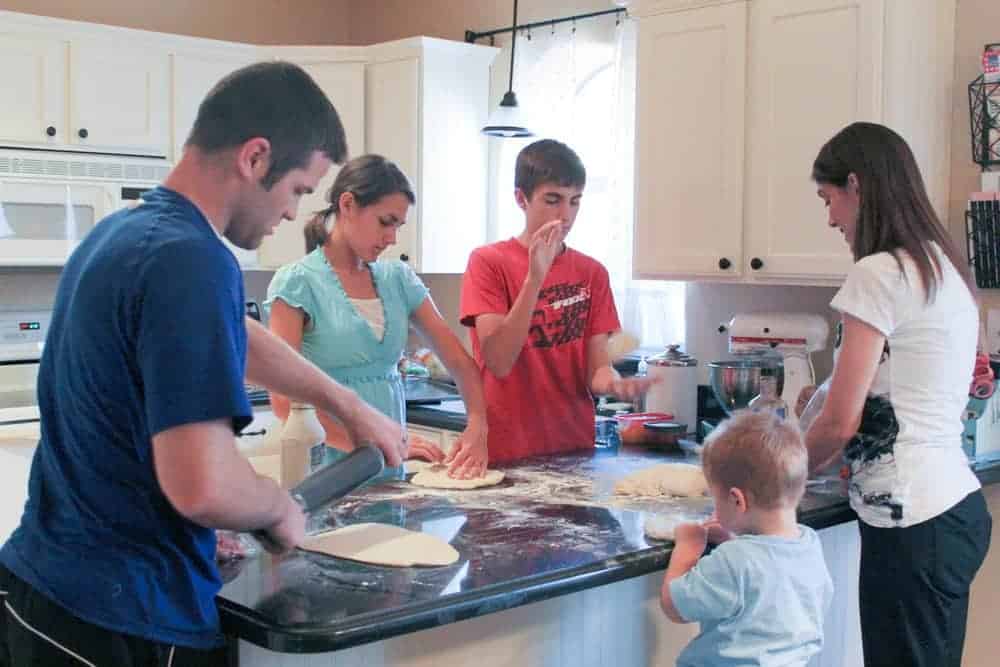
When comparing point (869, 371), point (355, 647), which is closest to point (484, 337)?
point (869, 371)

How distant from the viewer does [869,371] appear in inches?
78.2

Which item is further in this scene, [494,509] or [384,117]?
[384,117]

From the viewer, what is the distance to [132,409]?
1253 mm

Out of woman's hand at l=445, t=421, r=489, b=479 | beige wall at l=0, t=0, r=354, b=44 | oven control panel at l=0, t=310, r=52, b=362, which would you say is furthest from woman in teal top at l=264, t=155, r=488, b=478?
beige wall at l=0, t=0, r=354, b=44

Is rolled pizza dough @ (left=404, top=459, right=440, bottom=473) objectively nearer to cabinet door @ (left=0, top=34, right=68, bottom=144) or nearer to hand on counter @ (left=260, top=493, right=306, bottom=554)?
hand on counter @ (left=260, top=493, right=306, bottom=554)

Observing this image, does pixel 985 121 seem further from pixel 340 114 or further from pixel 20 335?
pixel 20 335

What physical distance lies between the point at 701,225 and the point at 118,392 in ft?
7.06

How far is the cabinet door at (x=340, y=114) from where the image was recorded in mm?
4477

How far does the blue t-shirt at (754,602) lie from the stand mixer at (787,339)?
4.26ft

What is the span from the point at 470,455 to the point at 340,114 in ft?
8.25

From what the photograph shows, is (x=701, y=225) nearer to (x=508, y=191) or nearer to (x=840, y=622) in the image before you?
(x=840, y=622)

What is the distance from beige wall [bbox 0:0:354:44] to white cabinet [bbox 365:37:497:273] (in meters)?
0.85

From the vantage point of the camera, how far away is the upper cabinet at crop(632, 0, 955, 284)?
2801 mm

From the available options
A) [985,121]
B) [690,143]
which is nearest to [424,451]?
[690,143]
